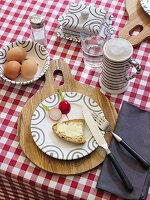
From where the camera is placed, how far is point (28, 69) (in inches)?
49.3

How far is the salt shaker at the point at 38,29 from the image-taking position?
51.3 inches

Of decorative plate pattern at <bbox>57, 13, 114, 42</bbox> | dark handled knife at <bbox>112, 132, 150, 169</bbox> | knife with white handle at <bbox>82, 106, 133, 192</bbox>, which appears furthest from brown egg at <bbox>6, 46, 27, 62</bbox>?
dark handled knife at <bbox>112, 132, 150, 169</bbox>

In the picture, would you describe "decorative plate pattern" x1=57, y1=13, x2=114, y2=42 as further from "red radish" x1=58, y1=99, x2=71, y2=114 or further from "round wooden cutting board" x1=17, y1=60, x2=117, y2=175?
"red radish" x1=58, y1=99, x2=71, y2=114

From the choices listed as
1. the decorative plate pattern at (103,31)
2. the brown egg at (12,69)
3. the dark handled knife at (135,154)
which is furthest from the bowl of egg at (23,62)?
the dark handled knife at (135,154)

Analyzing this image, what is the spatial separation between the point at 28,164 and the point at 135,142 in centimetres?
30

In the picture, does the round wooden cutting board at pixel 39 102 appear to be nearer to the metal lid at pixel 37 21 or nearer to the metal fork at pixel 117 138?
the metal fork at pixel 117 138

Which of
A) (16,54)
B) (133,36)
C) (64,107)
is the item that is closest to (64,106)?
(64,107)

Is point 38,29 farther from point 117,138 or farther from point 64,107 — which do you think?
point 117,138

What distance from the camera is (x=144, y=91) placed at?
1249mm

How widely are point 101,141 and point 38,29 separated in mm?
441

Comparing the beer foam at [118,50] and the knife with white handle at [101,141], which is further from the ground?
the beer foam at [118,50]

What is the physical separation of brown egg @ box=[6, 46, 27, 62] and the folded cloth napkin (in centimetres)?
36

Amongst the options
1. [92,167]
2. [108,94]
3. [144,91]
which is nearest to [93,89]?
[108,94]

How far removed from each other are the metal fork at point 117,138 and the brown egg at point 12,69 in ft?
0.91
